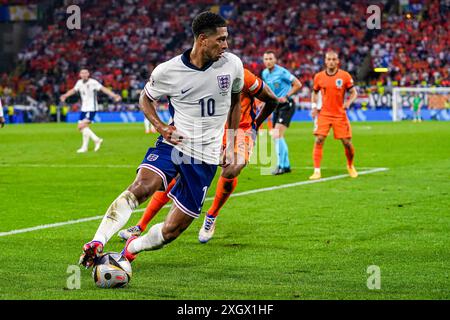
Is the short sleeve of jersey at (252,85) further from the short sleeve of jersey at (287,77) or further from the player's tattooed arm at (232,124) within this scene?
the short sleeve of jersey at (287,77)

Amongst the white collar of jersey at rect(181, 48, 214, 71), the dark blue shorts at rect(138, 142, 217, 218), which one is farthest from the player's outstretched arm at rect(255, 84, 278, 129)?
the dark blue shorts at rect(138, 142, 217, 218)

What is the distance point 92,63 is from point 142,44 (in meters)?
3.78

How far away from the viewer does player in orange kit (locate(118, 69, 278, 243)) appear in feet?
30.2

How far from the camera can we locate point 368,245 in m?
9.59

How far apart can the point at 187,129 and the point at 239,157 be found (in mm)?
1154

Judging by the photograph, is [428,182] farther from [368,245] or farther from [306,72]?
[306,72]

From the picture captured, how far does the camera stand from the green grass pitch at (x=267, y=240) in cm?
720

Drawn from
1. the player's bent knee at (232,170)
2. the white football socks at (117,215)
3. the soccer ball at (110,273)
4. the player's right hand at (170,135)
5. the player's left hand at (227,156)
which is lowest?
the soccer ball at (110,273)

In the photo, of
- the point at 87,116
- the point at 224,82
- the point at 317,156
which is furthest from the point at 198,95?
the point at 87,116

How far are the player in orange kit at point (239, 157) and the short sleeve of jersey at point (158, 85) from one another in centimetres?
109

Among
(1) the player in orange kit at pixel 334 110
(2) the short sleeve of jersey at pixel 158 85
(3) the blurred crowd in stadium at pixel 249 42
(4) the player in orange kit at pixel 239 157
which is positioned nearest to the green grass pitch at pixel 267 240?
(4) the player in orange kit at pixel 239 157

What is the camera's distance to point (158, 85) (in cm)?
807

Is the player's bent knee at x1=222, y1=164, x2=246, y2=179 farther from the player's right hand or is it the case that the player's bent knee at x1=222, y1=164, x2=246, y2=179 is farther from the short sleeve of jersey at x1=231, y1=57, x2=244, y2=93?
the player's right hand

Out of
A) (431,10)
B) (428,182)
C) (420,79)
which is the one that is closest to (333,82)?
(428,182)
